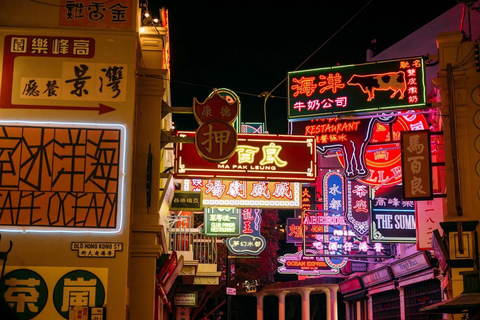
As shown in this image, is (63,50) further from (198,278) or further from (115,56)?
(198,278)

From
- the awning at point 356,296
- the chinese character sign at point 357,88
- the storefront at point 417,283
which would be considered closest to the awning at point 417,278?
the storefront at point 417,283

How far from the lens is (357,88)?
17.7 m

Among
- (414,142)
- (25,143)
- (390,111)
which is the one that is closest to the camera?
(25,143)

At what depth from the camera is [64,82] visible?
12.5 meters

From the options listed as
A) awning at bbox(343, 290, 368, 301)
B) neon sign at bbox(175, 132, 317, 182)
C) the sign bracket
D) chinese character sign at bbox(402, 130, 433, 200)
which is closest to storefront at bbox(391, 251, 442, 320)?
awning at bbox(343, 290, 368, 301)

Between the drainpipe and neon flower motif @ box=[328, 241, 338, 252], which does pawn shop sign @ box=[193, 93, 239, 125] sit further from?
neon flower motif @ box=[328, 241, 338, 252]

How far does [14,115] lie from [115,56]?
2.02 metres

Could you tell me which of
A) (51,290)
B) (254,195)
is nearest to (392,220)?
(254,195)

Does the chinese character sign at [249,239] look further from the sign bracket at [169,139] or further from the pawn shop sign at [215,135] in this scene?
the pawn shop sign at [215,135]

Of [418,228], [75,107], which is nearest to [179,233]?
[418,228]

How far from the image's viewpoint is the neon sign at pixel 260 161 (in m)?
16.0

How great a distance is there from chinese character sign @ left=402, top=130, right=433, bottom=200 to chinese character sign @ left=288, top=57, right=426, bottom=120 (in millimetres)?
1358

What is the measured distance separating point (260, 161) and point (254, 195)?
276 centimetres

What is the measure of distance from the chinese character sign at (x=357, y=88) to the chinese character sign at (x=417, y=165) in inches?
53.5
